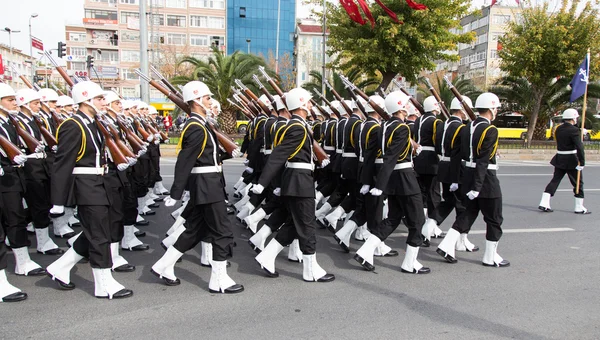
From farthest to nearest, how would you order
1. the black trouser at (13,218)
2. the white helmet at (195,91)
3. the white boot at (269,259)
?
the white boot at (269,259) → the black trouser at (13,218) → the white helmet at (195,91)

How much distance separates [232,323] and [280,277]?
1.39m

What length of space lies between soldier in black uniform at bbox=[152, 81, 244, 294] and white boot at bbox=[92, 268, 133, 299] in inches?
37.3

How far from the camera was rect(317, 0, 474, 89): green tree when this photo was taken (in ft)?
60.7

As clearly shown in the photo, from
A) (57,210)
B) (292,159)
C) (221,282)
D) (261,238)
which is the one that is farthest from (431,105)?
(57,210)

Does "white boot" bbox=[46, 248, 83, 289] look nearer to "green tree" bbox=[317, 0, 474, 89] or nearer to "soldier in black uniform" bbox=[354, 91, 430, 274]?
"soldier in black uniform" bbox=[354, 91, 430, 274]

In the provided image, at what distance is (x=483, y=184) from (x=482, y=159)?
0.34m

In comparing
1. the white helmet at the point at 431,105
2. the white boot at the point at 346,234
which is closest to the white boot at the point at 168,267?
the white boot at the point at 346,234

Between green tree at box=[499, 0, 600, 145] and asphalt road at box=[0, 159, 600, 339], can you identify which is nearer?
asphalt road at box=[0, 159, 600, 339]

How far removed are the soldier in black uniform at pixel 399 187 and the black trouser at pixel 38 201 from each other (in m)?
4.30

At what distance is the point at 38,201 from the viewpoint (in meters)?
6.28

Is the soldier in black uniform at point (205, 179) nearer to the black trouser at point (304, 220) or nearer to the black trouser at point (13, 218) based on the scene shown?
the black trouser at point (304, 220)

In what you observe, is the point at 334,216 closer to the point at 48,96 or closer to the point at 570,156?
the point at 48,96

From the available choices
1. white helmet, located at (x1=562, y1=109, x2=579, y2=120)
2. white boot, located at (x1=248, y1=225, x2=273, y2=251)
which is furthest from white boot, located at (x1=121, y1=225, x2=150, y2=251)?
white helmet, located at (x1=562, y1=109, x2=579, y2=120)

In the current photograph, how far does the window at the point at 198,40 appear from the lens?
206 ft
